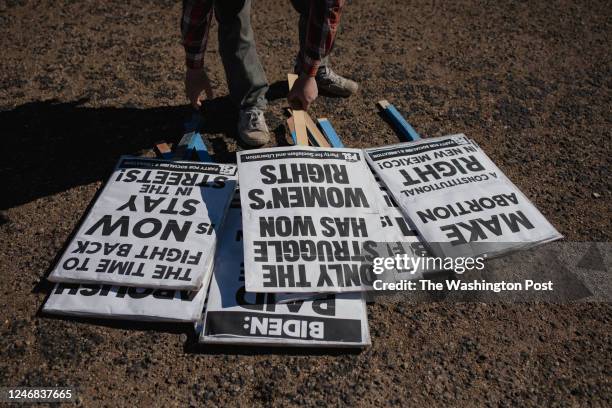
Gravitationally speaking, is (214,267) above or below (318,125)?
below

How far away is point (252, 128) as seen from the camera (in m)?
2.68

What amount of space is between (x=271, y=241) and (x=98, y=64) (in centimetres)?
205

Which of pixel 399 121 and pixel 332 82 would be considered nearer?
pixel 399 121

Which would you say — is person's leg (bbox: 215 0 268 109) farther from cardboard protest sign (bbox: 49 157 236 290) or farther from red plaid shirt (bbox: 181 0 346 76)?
cardboard protest sign (bbox: 49 157 236 290)

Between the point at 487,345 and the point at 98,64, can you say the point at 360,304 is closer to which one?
the point at 487,345

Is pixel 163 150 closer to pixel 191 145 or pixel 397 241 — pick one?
pixel 191 145

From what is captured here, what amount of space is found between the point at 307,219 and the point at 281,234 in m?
0.14

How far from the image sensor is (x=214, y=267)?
2.02 meters

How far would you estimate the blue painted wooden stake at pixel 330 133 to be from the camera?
2684 millimetres

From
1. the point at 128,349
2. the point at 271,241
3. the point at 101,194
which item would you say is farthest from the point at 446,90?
the point at 128,349

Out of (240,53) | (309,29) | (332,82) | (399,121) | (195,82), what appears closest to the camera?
(309,29)

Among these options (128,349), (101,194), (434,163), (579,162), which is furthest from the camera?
(579,162)

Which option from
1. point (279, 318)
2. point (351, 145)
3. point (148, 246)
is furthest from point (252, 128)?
point (279, 318)

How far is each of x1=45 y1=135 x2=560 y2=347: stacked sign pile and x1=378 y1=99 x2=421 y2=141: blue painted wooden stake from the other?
0.73ft
